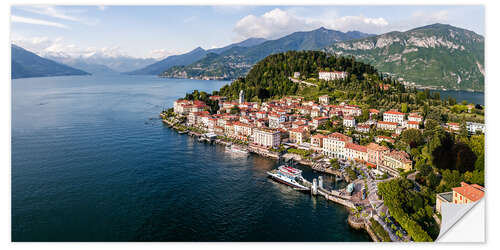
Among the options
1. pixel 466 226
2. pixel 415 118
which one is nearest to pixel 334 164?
pixel 415 118

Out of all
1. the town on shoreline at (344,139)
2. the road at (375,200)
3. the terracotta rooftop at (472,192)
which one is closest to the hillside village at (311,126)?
the town on shoreline at (344,139)

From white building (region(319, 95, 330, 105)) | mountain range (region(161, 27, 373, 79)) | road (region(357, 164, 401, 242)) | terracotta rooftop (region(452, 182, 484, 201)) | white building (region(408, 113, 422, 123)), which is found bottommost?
road (region(357, 164, 401, 242))

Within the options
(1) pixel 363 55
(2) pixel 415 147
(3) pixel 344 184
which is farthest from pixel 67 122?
(1) pixel 363 55

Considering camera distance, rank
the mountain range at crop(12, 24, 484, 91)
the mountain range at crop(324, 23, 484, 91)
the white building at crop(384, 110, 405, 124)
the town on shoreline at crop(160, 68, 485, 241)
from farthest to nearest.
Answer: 1. the mountain range at crop(12, 24, 484, 91)
2. the mountain range at crop(324, 23, 484, 91)
3. the white building at crop(384, 110, 405, 124)
4. the town on shoreline at crop(160, 68, 485, 241)

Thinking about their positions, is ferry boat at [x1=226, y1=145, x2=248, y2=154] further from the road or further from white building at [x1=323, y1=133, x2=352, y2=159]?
the road

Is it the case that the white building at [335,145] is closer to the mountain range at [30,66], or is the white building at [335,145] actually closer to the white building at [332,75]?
the white building at [332,75]

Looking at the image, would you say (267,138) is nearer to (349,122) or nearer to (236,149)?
(236,149)

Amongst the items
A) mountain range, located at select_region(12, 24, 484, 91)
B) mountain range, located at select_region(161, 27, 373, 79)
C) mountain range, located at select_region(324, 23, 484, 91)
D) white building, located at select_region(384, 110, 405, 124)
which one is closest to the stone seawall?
white building, located at select_region(384, 110, 405, 124)
